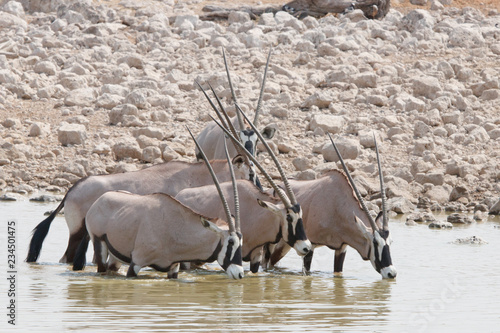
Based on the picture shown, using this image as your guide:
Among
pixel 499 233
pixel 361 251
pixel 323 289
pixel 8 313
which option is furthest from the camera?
pixel 499 233

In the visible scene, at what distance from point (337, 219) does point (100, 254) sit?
6.68ft

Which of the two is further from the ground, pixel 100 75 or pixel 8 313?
pixel 100 75

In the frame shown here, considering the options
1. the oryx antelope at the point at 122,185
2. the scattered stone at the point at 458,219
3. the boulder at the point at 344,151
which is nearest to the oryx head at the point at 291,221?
the oryx antelope at the point at 122,185

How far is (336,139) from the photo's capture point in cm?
1410

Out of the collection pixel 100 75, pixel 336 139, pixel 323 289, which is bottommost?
pixel 323 289

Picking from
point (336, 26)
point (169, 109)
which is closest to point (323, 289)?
point (169, 109)

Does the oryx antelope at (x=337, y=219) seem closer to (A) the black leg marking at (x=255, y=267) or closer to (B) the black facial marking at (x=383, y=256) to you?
(B) the black facial marking at (x=383, y=256)

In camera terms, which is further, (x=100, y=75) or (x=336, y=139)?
(x=100, y=75)

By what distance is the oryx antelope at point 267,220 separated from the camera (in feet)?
25.7

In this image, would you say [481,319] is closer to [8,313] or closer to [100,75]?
[8,313]

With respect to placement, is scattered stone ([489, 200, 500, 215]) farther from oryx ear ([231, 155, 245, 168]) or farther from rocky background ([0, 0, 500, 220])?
oryx ear ([231, 155, 245, 168])

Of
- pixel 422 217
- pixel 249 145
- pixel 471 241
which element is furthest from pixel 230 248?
pixel 422 217

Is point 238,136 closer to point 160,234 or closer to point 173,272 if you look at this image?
point 173,272

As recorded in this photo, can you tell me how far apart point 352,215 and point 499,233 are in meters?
3.08
